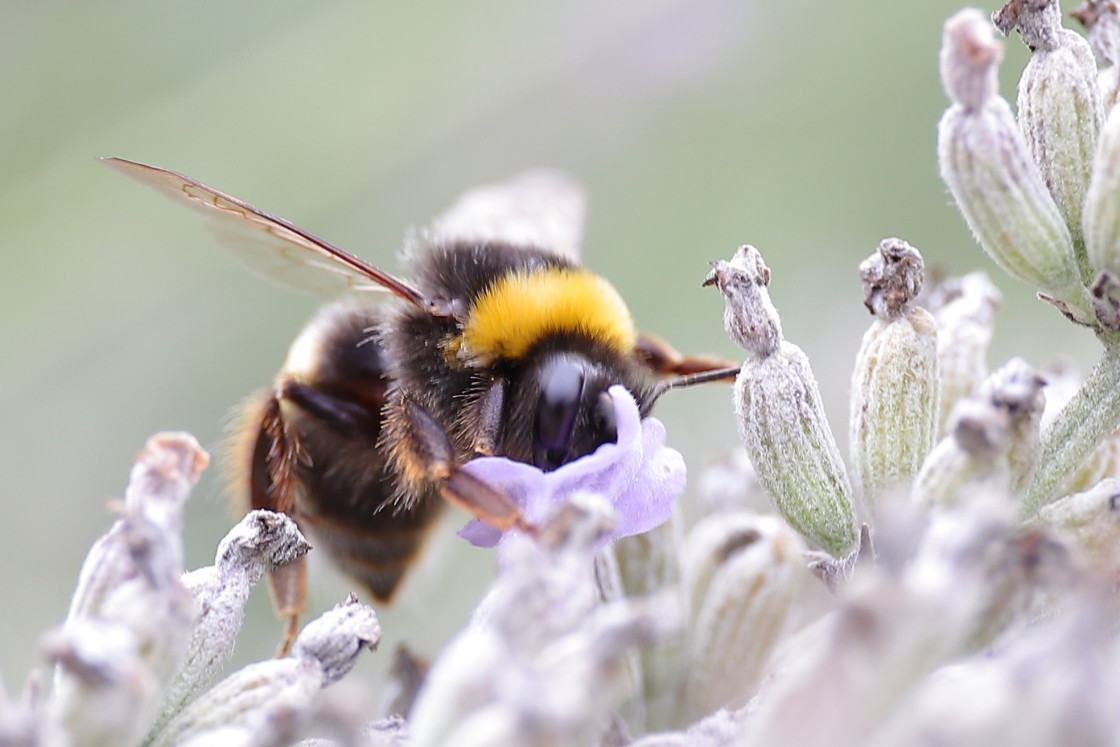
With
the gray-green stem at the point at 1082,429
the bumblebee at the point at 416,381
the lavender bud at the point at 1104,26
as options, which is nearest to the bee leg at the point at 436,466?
the bumblebee at the point at 416,381

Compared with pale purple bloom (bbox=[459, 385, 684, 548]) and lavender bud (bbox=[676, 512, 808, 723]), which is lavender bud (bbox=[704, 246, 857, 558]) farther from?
lavender bud (bbox=[676, 512, 808, 723])

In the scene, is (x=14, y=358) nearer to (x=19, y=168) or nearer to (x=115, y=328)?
(x=115, y=328)

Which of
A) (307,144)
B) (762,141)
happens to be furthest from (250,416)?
(762,141)

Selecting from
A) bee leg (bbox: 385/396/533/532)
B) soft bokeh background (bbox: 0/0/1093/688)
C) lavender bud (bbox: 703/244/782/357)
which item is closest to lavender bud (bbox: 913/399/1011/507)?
lavender bud (bbox: 703/244/782/357)

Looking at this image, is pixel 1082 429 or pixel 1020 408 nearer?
pixel 1020 408

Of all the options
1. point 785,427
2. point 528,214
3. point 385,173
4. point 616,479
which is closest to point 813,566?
point 785,427

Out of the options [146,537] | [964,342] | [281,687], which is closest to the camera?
[146,537]

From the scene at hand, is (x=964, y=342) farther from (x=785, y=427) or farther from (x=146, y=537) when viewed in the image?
(x=146, y=537)
